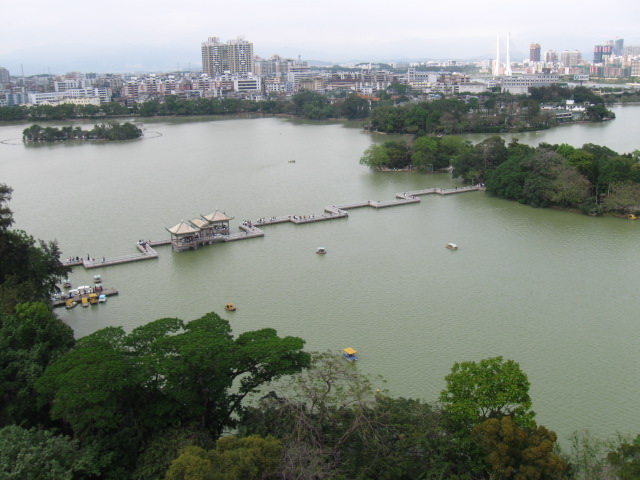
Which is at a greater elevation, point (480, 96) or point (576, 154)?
point (480, 96)

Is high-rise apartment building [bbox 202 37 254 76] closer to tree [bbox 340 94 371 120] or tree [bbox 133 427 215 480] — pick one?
tree [bbox 340 94 371 120]

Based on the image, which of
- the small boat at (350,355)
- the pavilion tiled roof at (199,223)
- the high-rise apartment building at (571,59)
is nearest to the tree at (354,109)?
the pavilion tiled roof at (199,223)

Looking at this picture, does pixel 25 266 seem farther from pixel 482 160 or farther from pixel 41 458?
pixel 482 160

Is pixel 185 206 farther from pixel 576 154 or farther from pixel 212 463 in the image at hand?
pixel 212 463

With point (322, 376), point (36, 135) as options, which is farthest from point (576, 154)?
point (36, 135)

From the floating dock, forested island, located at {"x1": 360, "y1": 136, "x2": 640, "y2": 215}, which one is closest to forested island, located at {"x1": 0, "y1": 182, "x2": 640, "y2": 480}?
the floating dock

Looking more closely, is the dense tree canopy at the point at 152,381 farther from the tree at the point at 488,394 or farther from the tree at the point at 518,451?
the tree at the point at 518,451
